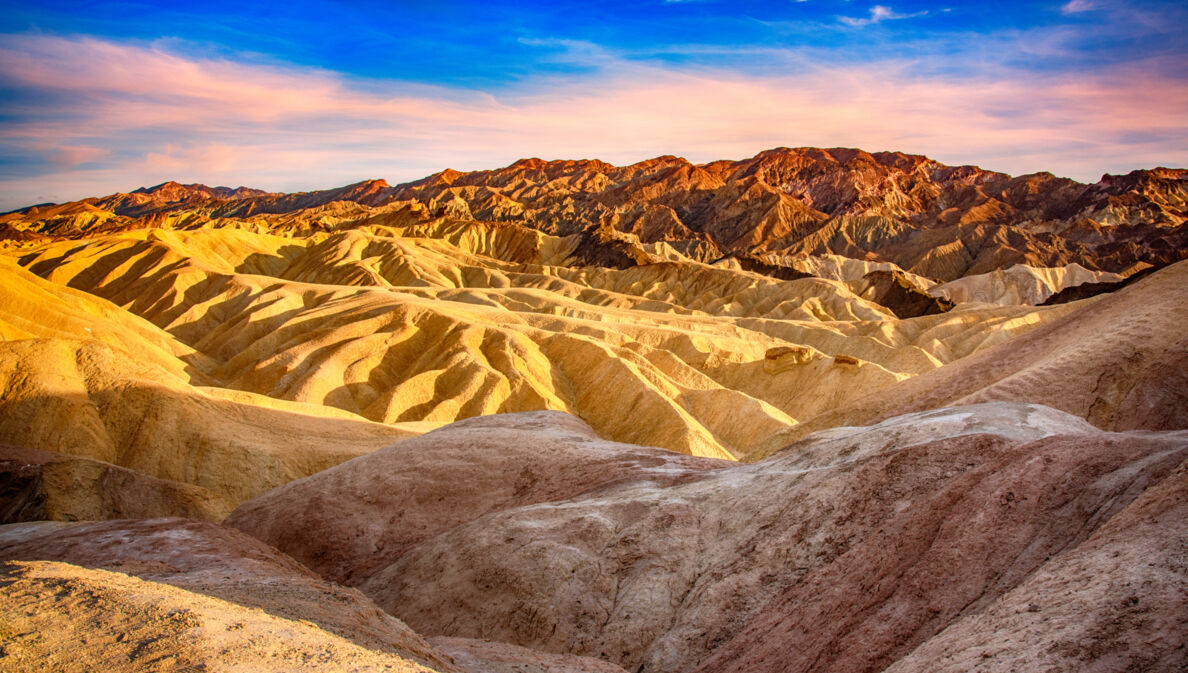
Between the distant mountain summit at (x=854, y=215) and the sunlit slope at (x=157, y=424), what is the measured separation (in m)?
75.8

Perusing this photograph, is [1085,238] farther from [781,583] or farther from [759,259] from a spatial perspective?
[781,583]

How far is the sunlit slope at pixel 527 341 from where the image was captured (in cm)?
Answer: 3616

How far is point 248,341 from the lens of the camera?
158 ft

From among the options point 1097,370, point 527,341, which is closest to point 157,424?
point 527,341

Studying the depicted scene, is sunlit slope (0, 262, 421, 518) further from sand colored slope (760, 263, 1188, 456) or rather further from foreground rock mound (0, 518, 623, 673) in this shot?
sand colored slope (760, 263, 1188, 456)

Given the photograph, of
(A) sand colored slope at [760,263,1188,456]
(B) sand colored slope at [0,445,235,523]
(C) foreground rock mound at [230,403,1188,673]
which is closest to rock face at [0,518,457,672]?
(C) foreground rock mound at [230,403,1188,673]

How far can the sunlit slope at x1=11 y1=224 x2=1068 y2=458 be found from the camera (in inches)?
1423

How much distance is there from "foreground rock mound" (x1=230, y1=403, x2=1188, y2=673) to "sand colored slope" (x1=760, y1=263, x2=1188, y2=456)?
2895 millimetres

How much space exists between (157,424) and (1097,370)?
2787 cm

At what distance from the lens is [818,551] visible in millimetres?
8914

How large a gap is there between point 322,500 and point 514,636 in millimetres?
7224

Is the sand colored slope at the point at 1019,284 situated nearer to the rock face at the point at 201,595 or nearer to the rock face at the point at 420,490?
the rock face at the point at 420,490

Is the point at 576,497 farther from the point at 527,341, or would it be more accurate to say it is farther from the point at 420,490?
the point at 527,341

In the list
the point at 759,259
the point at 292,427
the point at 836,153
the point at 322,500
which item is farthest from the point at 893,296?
the point at 836,153
